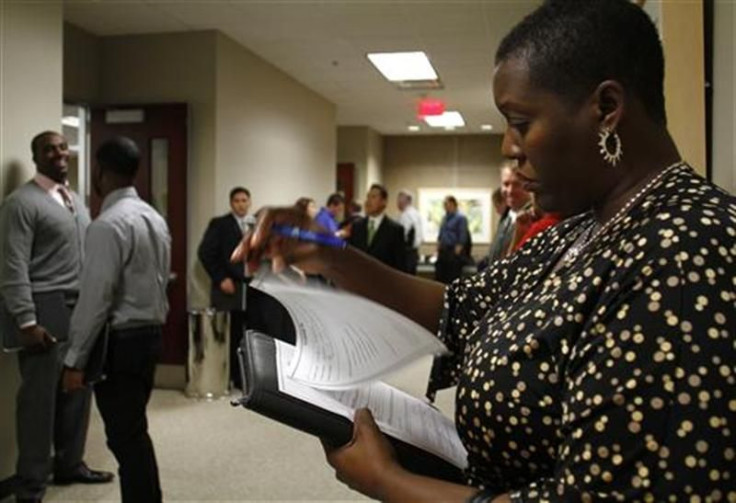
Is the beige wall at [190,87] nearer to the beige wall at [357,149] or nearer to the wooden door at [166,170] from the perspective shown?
the wooden door at [166,170]

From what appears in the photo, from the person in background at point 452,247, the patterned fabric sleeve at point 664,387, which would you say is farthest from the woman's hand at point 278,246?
the person in background at point 452,247

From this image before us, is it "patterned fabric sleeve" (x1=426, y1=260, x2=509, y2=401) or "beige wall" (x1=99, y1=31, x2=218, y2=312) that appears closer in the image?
"patterned fabric sleeve" (x1=426, y1=260, x2=509, y2=401)

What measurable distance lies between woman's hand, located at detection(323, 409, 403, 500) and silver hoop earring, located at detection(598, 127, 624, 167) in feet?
1.36

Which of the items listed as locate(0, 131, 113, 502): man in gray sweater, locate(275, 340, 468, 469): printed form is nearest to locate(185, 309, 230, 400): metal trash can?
locate(0, 131, 113, 502): man in gray sweater

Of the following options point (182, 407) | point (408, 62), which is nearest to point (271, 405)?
point (182, 407)

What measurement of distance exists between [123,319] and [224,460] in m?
1.33

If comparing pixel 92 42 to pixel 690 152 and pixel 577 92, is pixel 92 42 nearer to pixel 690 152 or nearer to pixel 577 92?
pixel 690 152

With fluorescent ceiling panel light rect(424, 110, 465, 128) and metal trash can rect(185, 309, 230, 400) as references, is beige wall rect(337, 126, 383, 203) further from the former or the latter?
metal trash can rect(185, 309, 230, 400)

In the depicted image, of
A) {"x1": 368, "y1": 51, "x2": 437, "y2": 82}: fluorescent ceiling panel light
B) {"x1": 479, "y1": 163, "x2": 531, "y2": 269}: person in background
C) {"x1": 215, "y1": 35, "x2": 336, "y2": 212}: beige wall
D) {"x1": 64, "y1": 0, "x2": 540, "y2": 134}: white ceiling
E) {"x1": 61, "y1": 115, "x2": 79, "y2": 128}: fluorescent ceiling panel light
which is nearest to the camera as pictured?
{"x1": 479, "y1": 163, "x2": 531, "y2": 269}: person in background

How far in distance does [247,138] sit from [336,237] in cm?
485

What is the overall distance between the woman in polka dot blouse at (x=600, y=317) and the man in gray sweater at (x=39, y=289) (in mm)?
2490

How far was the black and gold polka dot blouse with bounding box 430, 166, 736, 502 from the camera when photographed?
579 millimetres

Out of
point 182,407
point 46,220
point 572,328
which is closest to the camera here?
point 572,328

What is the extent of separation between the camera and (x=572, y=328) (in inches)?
26.7
